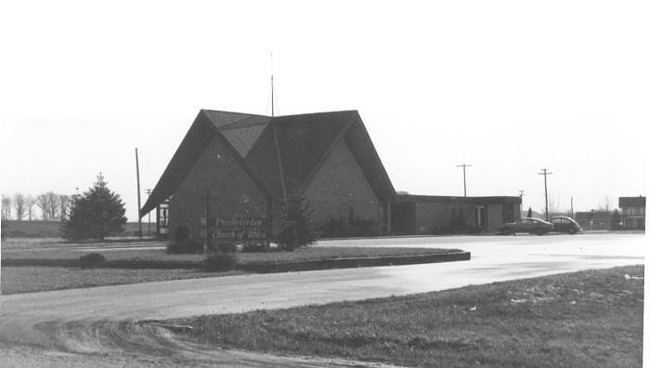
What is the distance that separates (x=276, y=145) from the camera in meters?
55.8

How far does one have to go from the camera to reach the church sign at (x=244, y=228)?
28.2 m

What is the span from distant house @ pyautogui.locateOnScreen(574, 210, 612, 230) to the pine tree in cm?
5954

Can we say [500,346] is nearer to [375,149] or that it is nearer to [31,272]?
[31,272]

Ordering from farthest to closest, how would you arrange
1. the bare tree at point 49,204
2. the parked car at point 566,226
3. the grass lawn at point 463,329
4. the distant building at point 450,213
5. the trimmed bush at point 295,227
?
1. the bare tree at point 49,204
2. the distant building at point 450,213
3. the parked car at point 566,226
4. the trimmed bush at point 295,227
5. the grass lawn at point 463,329

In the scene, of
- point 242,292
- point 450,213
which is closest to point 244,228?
→ point 242,292

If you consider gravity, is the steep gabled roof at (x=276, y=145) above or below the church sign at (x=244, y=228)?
above

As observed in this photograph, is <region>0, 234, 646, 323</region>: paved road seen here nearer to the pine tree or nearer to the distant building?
the pine tree

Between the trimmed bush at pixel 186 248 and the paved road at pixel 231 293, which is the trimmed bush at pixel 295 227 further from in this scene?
the paved road at pixel 231 293

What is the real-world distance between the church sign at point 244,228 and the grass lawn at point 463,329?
15.5 m

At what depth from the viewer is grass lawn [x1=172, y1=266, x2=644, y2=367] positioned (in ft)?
27.5

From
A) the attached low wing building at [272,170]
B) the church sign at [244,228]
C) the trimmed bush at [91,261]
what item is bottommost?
the trimmed bush at [91,261]

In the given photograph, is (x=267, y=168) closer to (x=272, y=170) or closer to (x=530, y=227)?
(x=272, y=170)

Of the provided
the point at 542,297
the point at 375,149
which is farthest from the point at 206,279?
the point at 375,149

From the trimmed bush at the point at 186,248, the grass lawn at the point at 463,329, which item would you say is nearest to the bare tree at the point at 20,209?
the trimmed bush at the point at 186,248
